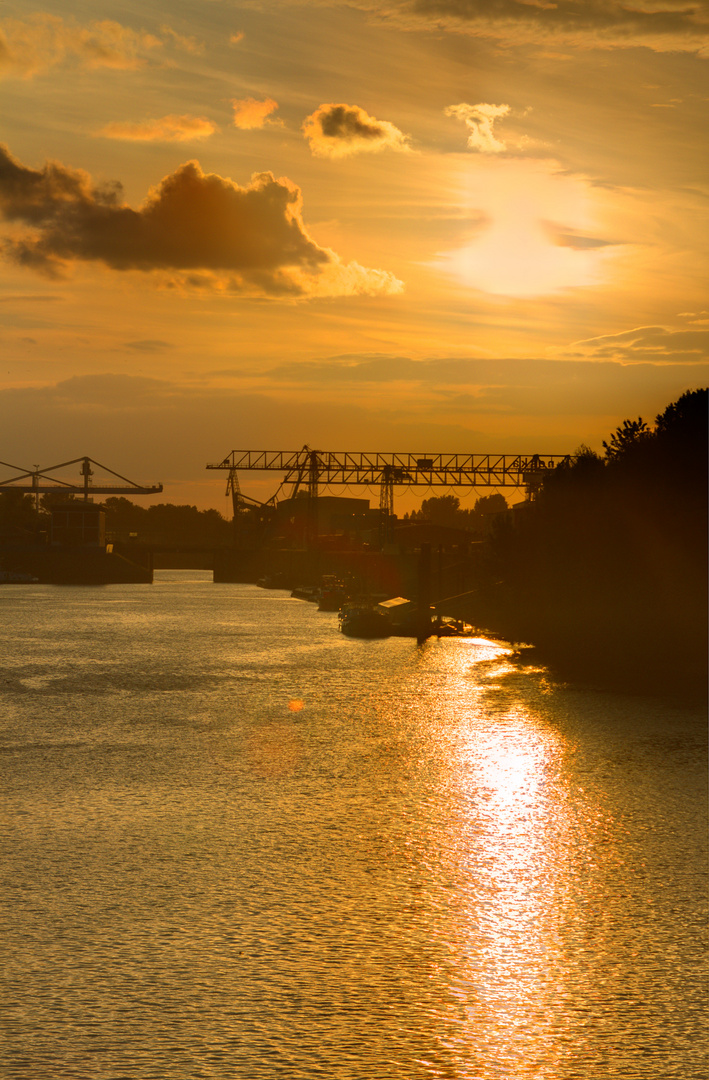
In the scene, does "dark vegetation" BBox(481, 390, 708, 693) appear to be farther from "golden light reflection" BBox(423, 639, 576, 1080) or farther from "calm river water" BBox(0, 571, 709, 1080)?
"golden light reflection" BBox(423, 639, 576, 1080)

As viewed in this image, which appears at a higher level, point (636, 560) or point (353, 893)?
point (636, 560)

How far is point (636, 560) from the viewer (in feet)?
176

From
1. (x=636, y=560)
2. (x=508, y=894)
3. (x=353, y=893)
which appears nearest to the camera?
(x=353, y=893)

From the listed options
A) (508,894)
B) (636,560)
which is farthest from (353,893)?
(636,560)

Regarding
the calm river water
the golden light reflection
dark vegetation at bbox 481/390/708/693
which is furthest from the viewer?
dark vegetation at bbox 481/390/708/693

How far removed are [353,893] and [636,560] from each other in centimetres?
3791

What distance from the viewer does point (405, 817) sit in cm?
2447

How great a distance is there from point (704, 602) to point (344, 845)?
1310 inches

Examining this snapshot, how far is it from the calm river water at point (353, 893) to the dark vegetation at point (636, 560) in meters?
11.9

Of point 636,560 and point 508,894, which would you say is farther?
point 636,560

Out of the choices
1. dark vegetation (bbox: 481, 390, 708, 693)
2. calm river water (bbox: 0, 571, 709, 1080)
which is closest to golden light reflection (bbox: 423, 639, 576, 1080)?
calm river water (bbox: 0, 571, 709, 1080)

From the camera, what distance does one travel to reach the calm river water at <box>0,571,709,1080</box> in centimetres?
1304

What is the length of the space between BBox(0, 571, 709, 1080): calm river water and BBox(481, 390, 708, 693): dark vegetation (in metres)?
11.9

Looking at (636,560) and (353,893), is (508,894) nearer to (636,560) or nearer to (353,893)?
(353,893)
